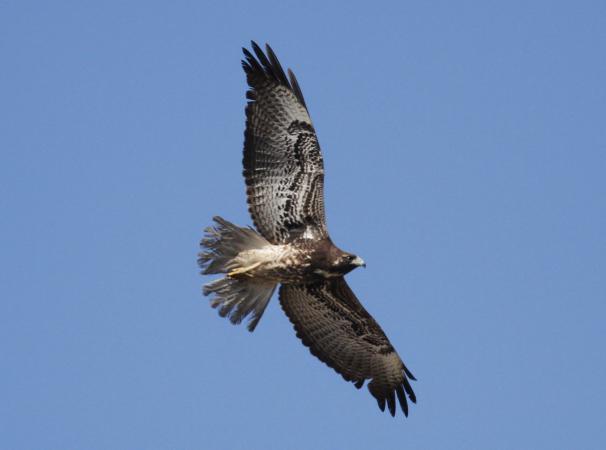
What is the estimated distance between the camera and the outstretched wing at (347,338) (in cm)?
1334

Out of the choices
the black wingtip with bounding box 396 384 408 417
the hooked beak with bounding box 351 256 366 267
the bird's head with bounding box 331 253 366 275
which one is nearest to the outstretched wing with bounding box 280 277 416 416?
the black wingtip with bounding box 396 384 408 417

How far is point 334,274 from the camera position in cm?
1265

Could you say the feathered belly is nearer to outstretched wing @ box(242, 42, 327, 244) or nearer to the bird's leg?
the bird's leg

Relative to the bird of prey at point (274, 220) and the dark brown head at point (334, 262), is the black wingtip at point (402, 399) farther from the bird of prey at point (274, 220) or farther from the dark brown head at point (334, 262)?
the dark brown head at point (334, 262)

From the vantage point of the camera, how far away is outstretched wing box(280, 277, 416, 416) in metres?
13.3

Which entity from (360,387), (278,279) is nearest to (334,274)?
(278,279)

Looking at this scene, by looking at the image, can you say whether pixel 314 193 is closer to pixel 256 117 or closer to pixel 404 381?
pixel 256 117

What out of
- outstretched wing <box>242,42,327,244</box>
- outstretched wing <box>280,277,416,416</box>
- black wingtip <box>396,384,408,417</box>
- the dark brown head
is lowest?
black wingtip <box>396,384,408,417</box>

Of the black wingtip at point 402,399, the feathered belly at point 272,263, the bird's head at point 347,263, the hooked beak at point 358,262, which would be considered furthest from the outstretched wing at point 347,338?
the hooked beak at point 358,262

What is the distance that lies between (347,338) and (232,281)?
1.59m

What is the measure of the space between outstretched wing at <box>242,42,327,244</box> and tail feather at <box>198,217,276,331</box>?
0.25 meters

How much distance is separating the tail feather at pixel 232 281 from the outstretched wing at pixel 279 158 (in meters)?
0.25

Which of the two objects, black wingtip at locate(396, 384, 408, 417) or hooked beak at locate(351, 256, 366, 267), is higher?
hooked beak at locate(351, 256, 366, 267)

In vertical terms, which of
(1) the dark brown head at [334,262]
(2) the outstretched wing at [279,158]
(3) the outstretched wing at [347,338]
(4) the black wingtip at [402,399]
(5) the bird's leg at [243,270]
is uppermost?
(2) the outstretched wing at [279,158]
